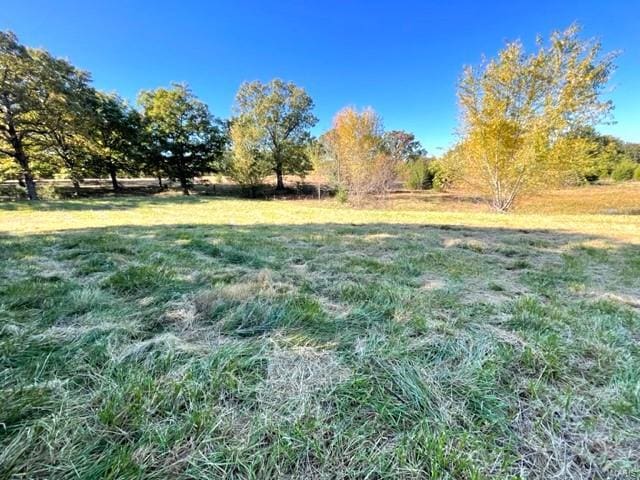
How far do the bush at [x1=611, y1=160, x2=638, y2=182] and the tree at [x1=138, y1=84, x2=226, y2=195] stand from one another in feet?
142

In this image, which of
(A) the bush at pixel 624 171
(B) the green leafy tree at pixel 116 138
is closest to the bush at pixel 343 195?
(B) the green leafy tree at pixel 116 138

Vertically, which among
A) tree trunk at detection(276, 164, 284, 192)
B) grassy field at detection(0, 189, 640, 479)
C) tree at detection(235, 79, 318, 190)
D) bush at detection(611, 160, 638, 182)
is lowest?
grassy field at detection(0, 189, 640, 479)

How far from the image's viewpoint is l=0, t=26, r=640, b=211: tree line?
31.9 feet

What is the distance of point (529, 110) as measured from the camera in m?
10.2

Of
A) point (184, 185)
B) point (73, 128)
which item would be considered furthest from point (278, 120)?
point (73, 128)

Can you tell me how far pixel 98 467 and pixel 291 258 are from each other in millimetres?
2977

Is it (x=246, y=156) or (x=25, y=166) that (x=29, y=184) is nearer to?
(x=25, y=166)

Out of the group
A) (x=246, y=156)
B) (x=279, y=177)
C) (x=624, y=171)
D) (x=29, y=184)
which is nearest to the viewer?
(x=29, y=184)

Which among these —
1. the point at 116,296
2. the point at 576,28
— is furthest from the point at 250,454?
the point at 576,28

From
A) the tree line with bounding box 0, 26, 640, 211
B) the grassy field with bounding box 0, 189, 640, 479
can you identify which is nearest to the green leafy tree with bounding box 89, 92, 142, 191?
the tree line with bounding box 0, 26, 640, 211

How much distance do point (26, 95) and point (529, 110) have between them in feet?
65.8

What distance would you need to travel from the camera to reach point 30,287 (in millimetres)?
2457

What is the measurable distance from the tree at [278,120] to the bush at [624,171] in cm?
3630

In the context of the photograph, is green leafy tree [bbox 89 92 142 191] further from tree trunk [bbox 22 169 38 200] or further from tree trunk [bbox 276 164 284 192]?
tree trunk [bbox 276 164 284 192]
